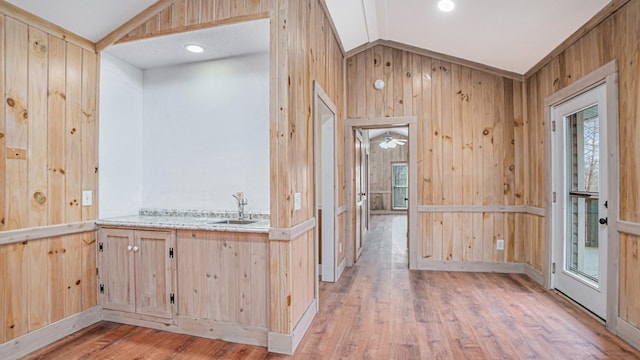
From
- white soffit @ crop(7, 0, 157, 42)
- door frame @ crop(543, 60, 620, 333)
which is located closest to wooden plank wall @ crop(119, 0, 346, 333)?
white soffit @ crop(7, 0, 157, 42)

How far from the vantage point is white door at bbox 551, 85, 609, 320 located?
8.89ft

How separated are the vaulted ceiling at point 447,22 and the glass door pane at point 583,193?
0.84 metres

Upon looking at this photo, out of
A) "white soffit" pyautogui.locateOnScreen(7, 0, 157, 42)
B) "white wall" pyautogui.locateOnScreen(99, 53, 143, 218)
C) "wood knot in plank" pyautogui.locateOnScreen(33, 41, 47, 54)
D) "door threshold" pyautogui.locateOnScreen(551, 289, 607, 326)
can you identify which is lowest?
"door threshold" pyautogui.locateOnScreen(551, 289, 607, 326)

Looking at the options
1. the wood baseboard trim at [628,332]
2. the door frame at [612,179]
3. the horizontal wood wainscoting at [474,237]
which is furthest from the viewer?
the horizontal wood wainscoting at [474,237]

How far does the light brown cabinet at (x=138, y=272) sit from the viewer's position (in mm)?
2570

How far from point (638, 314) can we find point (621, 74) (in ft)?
5.66

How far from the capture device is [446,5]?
3162 millimetres

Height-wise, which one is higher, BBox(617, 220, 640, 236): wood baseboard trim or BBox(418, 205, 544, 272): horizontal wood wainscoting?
Result: BBox(617, 220, 640, 236): wood baseboard trim

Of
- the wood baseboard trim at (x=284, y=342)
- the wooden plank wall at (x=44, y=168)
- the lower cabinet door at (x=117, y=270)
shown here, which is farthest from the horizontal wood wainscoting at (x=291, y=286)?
the wooden plank wall at (x=44, y=168)

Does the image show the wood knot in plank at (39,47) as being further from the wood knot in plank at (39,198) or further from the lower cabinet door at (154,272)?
the lower cabinet door at (154,272)

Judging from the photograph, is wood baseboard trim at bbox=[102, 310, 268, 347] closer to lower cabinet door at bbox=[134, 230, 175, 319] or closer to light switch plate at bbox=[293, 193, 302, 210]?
lower cabinet door at bbox=[134, 230, 175, 319]

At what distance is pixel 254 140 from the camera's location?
119 inches

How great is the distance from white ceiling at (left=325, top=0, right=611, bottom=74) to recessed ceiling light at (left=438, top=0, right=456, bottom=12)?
5 centimetres

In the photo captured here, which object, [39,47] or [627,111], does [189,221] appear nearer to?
[39,47]
